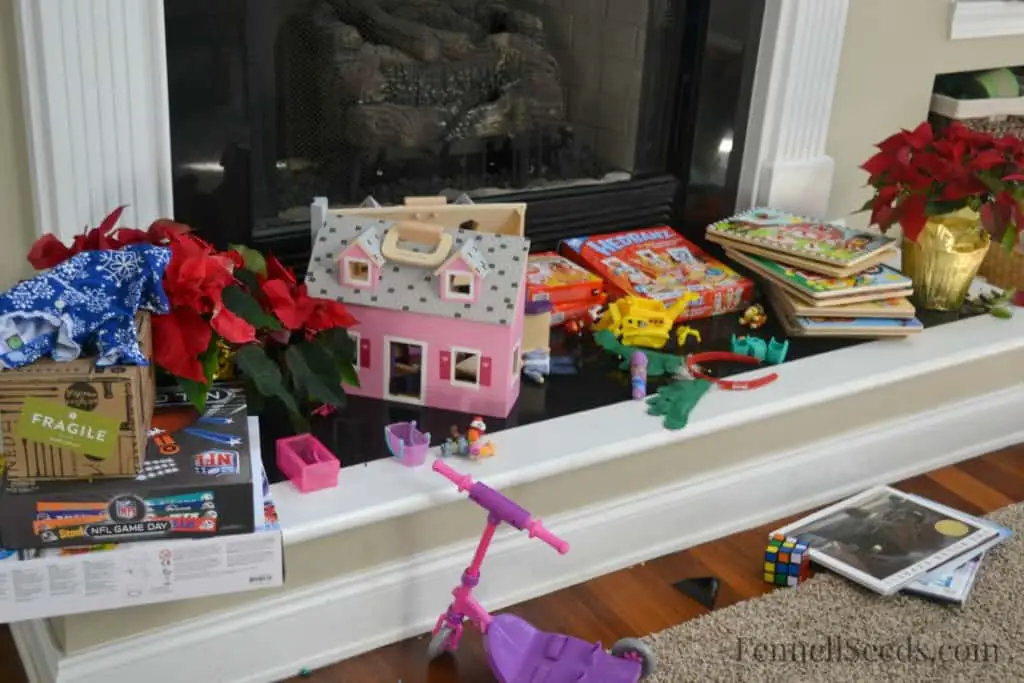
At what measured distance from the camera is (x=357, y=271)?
5.65 feet

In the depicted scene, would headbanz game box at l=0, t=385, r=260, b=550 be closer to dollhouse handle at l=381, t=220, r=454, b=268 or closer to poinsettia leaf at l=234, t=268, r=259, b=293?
poinsettia leaf at l=234, t=268, r=259, b=293

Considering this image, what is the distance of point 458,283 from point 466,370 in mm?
141

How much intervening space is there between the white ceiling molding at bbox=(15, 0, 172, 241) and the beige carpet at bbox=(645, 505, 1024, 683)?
96cm

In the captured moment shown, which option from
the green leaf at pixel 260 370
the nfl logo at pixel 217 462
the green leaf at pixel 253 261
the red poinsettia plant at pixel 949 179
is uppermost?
the red poinsettia plant at pixel 949 179

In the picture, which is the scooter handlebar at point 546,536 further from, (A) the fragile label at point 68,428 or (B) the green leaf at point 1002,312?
(B) the green leaf at point 1002,312

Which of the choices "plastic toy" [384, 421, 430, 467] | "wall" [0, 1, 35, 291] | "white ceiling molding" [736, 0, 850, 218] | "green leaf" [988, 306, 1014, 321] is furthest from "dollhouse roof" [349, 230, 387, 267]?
"green leaf" [988, 306, 1014, 321]

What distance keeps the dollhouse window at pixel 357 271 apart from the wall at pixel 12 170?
43 cm

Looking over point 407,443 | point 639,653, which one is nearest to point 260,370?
point 407,443

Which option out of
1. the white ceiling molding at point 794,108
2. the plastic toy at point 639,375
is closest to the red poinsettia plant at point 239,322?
the plastic toy at point 639,375

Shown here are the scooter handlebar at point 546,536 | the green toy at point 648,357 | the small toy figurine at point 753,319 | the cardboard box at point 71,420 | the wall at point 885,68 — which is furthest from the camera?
the wall at point 885,68

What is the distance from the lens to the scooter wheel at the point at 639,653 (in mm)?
1509

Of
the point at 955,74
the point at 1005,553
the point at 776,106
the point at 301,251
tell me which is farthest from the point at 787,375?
the point at 955,74

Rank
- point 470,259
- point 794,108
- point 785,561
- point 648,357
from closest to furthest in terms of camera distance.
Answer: point 470,259, point 785,561, point 648,357, point 794,108

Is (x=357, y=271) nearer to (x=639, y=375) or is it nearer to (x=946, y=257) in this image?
(x=639, y=375)
